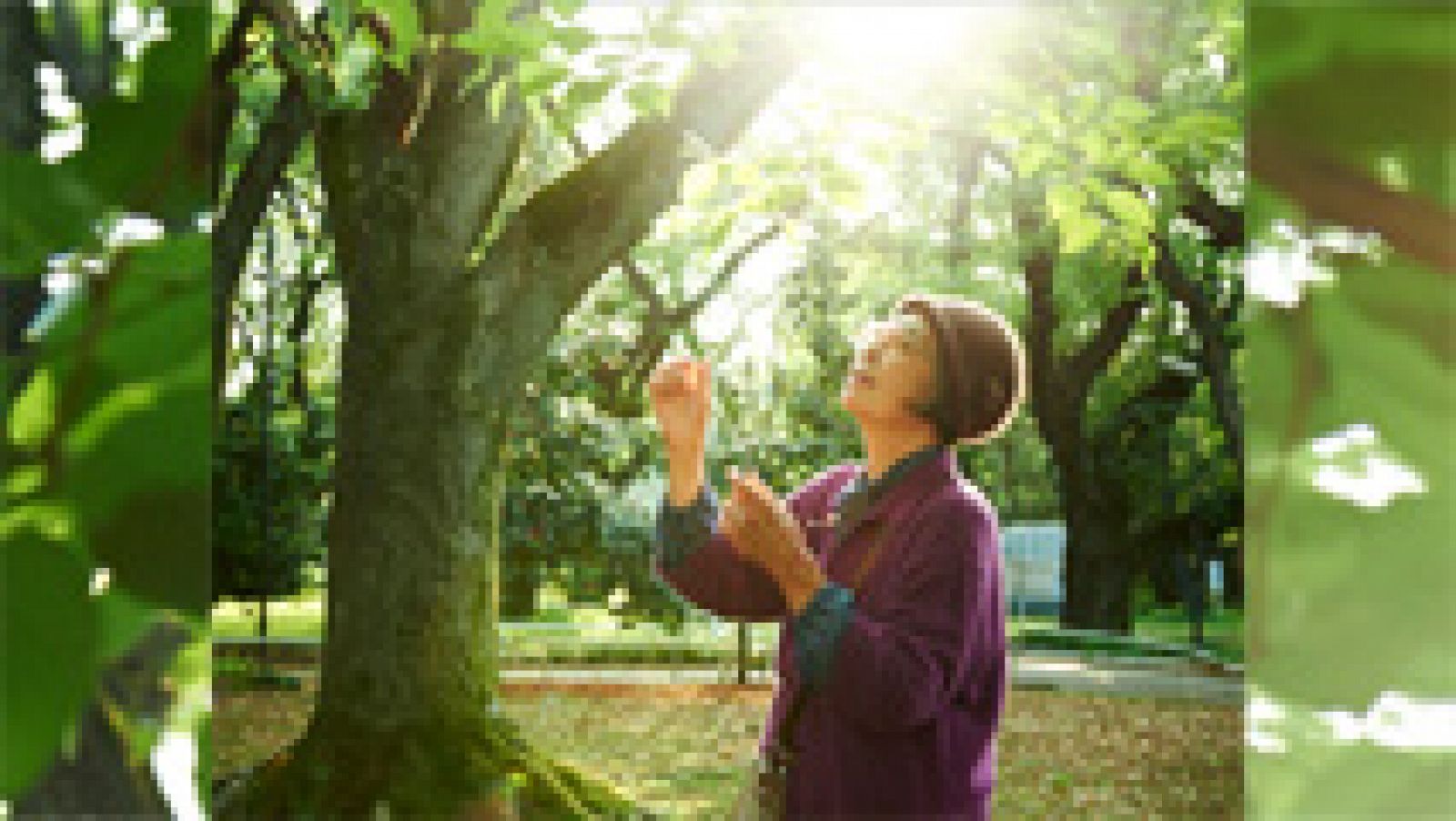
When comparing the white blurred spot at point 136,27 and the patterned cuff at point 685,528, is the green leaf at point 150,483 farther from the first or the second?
the patterned cuff at point 685,528

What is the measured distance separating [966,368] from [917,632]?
1.00ft

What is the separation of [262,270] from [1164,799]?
7257mm

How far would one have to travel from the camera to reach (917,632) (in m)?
1.42

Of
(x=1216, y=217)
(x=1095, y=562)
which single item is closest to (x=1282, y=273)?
(x=1216, y=217)

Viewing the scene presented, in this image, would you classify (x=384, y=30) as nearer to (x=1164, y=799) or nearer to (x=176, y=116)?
(x=176, y=116)

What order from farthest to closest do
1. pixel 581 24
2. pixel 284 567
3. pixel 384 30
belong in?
1. pixel 284 567
2. pixel 384 30
3. pixel 581 24

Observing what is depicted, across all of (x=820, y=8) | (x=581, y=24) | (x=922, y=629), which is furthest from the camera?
(x=820, y=8)

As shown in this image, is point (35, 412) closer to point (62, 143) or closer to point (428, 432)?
point (62, 143)

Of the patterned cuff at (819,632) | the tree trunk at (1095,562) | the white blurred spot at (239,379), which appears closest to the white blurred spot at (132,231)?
the patterned cuff at (819,632)

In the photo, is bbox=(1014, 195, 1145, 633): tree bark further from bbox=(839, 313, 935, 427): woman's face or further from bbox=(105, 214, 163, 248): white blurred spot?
bbox=(105, 214, 163, 248): white blurred spot

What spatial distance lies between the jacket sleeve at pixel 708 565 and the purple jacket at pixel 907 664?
3.5 inches

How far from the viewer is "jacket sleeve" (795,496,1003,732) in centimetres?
139

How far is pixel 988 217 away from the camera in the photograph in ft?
35.8

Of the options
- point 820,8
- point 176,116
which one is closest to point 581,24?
point 820,8
